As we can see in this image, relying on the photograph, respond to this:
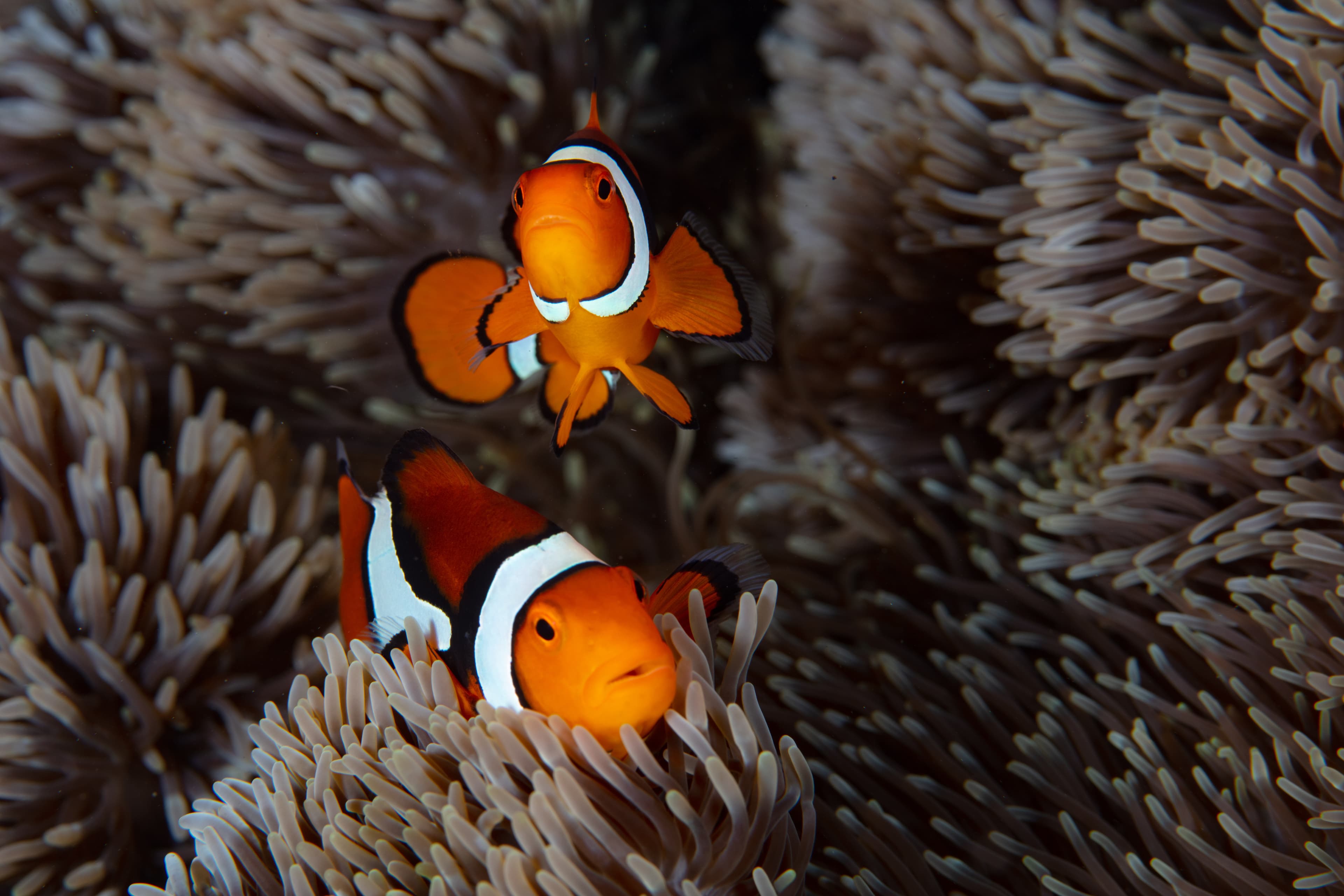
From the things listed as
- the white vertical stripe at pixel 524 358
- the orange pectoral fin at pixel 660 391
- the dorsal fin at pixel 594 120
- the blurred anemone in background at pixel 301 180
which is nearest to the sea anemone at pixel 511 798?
the orange pectoral fin at pixel 660 391

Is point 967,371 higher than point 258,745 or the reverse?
higher

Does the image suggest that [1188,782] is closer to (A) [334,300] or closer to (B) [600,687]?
(B) [600,687]

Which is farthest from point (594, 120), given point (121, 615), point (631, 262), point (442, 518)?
point (121, 615)

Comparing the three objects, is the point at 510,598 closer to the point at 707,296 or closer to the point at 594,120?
the point at 707,296

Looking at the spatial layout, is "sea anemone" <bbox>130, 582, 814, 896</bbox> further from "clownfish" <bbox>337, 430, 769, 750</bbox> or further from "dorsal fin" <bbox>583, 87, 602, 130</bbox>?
"dorsal fin" <bbox>583, 87, 602, 130</bbox>

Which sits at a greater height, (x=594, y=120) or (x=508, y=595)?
(x=594, y=120)

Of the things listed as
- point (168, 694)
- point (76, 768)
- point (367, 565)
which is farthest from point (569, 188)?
point (76, 768)
